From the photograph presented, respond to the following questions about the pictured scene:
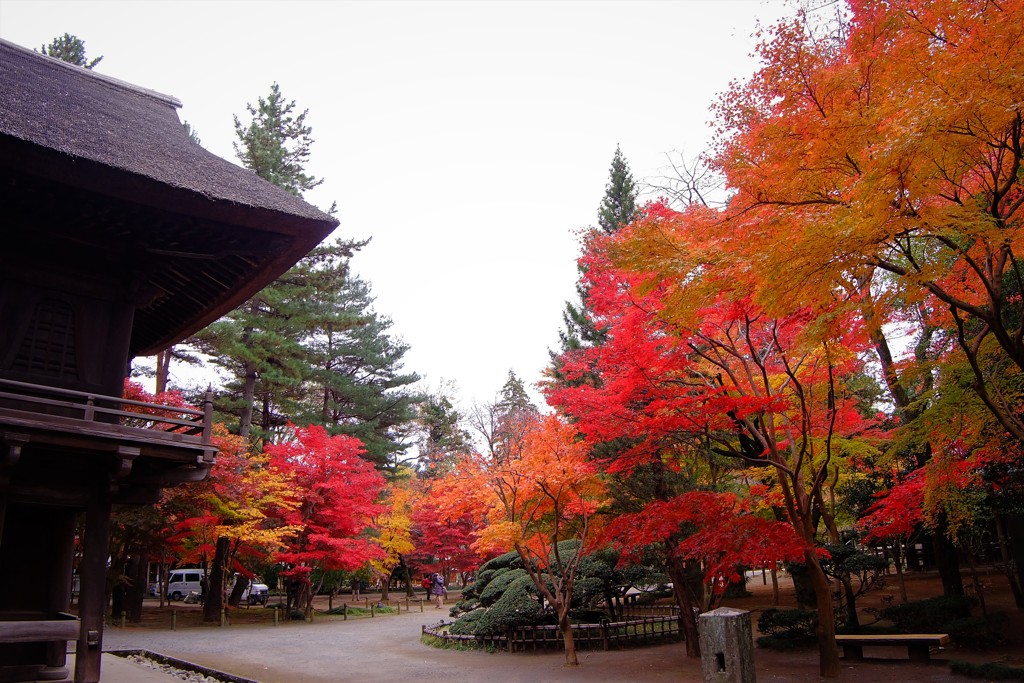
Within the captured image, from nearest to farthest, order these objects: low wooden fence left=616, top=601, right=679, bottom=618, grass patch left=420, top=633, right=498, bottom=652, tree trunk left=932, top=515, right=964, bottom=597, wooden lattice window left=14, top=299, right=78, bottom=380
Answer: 1. wooden lattice window left=14, top=299, right=78, bottom=380
2. tree trunk left=932, top=515, right=964, bottom=597
3. grass patch left=420, top=633, right=498, bottom=652
4. low wooden fence left=616, top=601, right=679, bottom=618

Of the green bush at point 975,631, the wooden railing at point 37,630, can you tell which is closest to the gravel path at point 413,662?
the green bush at point 975,631

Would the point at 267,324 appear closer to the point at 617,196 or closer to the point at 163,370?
the point at 163,370

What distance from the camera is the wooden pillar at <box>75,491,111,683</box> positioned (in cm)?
725

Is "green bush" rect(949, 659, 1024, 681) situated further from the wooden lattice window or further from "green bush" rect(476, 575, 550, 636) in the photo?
the wooden lattice window

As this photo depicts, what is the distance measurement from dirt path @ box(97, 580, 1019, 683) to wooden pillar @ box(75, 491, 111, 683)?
170 inches

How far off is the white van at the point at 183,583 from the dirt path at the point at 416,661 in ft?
54.8

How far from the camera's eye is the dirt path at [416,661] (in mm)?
10719

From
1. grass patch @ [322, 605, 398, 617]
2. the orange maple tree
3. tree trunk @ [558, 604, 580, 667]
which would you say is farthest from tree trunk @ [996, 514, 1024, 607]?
grass patch @ [322, 605, 398, 617]

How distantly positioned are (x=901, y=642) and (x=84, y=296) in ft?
45.0

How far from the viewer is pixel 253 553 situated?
23.6 m

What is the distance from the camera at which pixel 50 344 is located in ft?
25.5

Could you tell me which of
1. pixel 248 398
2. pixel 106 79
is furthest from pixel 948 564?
pixel 248 398

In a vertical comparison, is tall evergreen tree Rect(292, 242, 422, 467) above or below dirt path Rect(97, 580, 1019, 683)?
above

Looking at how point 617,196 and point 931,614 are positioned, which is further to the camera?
point 617,196
